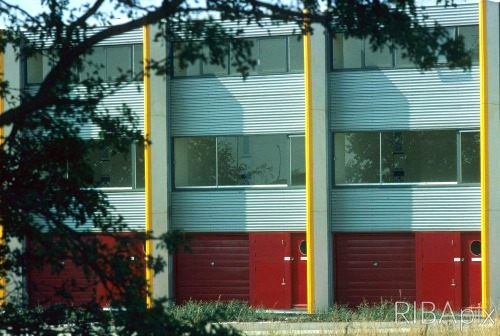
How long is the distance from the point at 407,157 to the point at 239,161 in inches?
205

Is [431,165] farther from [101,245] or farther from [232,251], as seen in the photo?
[101,245]

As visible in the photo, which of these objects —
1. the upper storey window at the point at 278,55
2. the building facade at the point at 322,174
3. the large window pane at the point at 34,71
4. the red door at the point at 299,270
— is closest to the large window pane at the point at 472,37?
the building facade at the point at 322,174

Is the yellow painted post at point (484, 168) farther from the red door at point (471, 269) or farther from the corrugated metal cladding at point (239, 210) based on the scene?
the corrugated metal cladding at point (239, 210)

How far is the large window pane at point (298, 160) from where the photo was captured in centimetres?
3534

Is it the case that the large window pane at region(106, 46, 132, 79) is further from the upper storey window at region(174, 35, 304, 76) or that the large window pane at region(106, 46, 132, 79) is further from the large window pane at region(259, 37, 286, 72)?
the large window pane at region(259, 37, 286, 72)

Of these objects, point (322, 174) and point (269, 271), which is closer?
point (322, 174)

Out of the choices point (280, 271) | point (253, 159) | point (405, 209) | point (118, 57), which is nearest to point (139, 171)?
point (118, 57)

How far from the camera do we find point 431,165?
34531mm

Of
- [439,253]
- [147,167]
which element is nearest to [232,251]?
[147,167]

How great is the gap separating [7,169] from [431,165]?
22837mm

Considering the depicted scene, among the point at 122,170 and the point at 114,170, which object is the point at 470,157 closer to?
the point at 122,170

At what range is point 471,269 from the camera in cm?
3425

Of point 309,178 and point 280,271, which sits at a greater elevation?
point 309,178

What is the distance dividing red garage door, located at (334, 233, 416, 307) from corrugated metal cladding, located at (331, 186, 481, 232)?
35 centimetres
